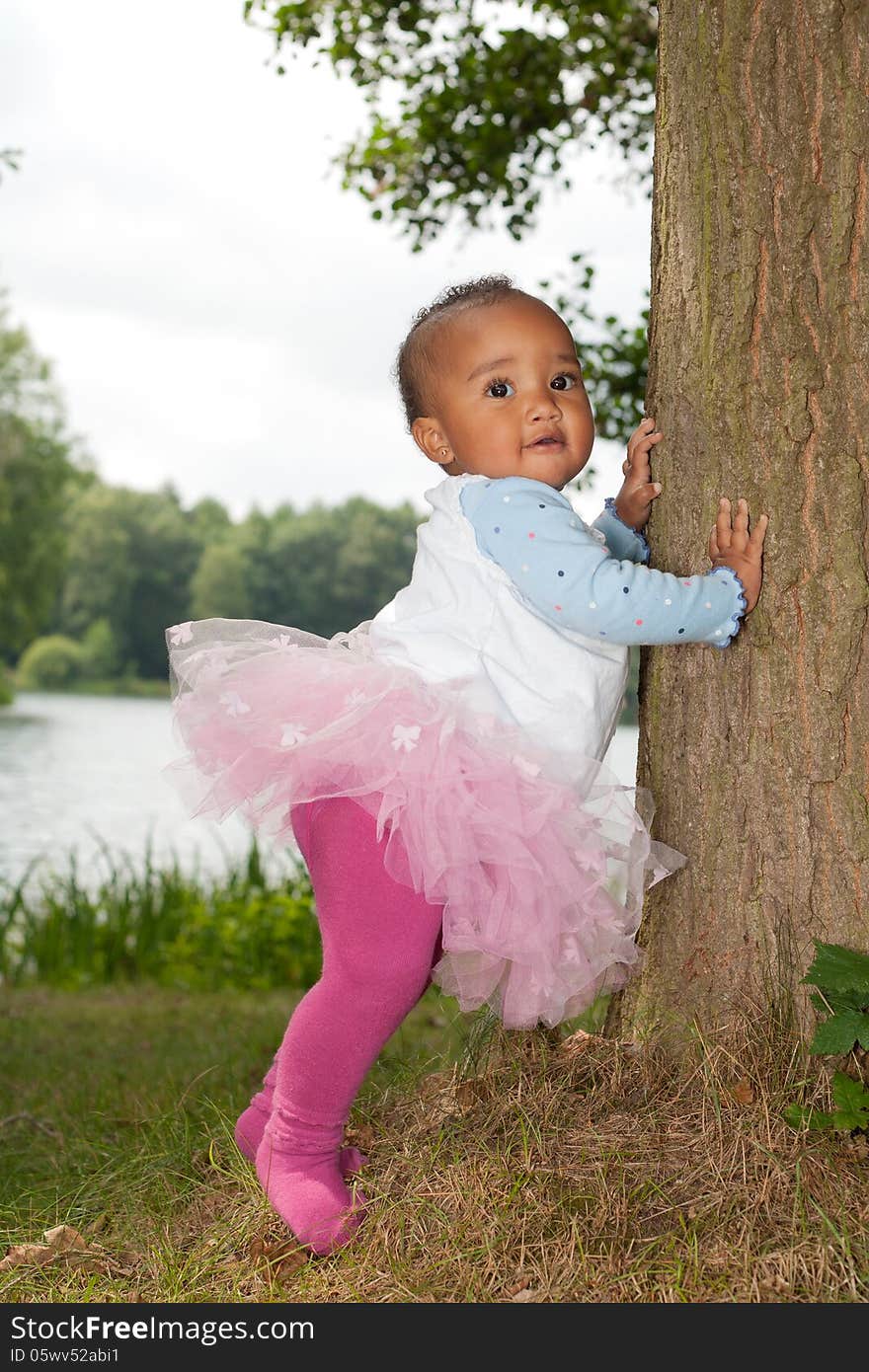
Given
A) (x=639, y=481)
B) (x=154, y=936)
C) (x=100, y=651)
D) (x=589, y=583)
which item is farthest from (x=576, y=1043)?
(x=100, y=651)

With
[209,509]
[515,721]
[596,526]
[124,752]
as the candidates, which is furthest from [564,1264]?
[209,509]

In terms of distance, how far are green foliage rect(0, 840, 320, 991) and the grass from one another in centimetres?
329

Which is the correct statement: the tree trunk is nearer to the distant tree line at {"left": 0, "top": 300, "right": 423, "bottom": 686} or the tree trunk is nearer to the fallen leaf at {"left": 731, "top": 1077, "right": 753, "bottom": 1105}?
the fallen leaf at {"left": 731, "top": 1077, "right": 753, "bottom": 1105}

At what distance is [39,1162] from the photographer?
9.71 feet

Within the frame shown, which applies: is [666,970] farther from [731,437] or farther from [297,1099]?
[731,437]

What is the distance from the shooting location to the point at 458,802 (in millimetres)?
2156

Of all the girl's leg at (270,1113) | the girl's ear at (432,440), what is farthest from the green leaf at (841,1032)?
the girl's ear at (432,440)

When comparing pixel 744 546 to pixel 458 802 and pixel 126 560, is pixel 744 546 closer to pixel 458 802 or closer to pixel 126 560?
pixel 458 802

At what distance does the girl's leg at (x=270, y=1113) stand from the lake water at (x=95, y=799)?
0.58 metres

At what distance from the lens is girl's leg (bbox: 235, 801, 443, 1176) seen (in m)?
2.37

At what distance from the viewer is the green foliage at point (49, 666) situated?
33656 millimetres

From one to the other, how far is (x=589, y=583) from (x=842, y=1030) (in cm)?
86

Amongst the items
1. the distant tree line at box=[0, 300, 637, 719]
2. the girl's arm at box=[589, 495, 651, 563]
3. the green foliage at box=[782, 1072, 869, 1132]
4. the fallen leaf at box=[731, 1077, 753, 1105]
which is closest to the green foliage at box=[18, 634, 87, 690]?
the distant tree line at box=[0, 300, 637, 719]

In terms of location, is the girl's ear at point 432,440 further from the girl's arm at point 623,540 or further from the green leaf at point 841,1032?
the green leaf at point 841,1032
